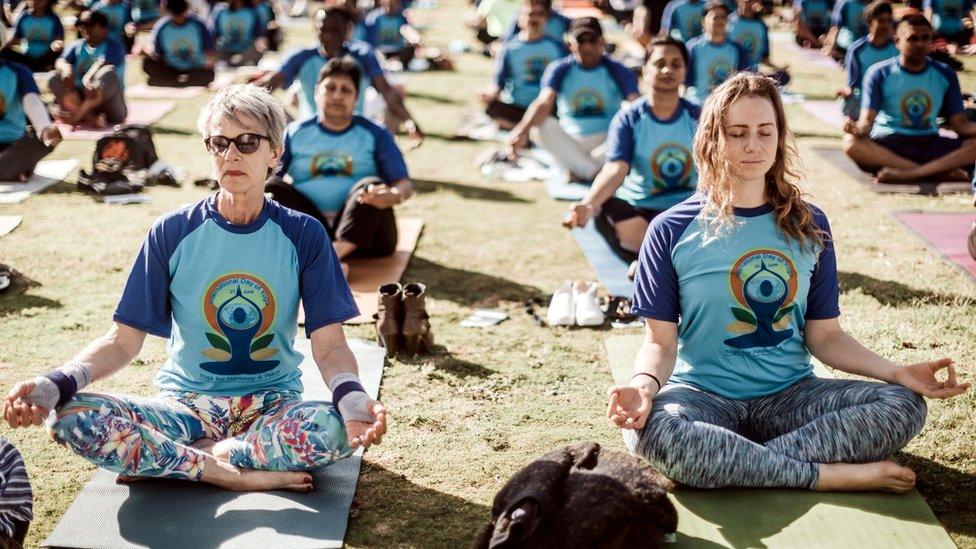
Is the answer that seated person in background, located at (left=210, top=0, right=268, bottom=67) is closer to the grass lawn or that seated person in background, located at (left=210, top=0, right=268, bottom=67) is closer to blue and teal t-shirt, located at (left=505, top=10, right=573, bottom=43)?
blue and teal t-shirt, located at (left=505, top=10, right=573, bottom=43)

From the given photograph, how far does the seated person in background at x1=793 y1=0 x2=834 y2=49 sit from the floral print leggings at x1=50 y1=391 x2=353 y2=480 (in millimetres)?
15100

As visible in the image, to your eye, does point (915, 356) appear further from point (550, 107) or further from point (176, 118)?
point (176, 118)

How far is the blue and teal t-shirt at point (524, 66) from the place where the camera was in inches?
425

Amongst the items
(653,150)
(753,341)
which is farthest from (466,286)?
(753,341)

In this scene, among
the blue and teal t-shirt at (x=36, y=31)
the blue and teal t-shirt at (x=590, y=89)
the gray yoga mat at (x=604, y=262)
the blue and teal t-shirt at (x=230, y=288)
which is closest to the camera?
the blue and teal t-shirt at (x=230, y=288)

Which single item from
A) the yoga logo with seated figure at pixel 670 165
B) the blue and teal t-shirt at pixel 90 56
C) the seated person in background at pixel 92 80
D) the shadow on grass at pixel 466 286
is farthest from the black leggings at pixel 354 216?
the blue and teal t-shirt at pixel 90 56

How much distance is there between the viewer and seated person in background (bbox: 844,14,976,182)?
874 cm

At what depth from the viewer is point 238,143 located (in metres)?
3.84

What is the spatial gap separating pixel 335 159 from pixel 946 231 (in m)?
Result: 4.38

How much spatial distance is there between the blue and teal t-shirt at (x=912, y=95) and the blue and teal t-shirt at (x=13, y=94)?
276 inches

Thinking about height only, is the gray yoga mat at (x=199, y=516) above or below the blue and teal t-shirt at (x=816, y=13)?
below

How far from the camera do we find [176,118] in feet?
40.2

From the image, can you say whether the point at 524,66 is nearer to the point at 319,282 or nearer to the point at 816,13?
the point at 319,282

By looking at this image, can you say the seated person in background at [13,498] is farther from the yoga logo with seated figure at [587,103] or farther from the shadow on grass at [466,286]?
the yoga logo with seated figure at [587,103]
